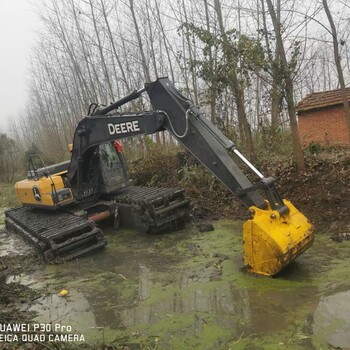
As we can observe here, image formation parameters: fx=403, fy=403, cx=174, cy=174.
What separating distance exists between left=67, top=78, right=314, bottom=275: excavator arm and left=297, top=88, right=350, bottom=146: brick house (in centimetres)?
1015

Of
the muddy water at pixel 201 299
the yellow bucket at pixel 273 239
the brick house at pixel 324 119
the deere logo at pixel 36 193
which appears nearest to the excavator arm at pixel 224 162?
the yellow bucket at pixel 273 239

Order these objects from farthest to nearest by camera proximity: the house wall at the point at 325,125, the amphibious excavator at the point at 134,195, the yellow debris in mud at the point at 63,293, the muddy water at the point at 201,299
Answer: the house wall at the point at 325,125, the yellow debris in mud at the point at 63,293, the amphibious excavator at the point at 134,195, the muddy water at the point at 201,299

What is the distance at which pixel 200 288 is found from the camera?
216 inches

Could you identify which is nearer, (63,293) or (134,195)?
(63,293)

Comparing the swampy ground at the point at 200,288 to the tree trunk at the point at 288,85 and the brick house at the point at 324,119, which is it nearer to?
the tree trunk at the point at 288,85

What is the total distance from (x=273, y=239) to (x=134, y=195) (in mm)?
4777

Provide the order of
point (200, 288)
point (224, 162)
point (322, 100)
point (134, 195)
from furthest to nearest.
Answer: point (322, 100)
point (134, 195)
point (224, 162)
point (200, 288)

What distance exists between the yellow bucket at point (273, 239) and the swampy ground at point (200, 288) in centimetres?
25

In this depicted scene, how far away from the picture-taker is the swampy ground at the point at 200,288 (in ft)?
13.9

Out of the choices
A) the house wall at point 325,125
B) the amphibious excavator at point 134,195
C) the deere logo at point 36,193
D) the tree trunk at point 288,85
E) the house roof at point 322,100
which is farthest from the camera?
the house roof at point 322,100

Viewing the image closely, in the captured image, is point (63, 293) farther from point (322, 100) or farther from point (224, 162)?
point (322, 100)

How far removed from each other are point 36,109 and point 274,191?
159ft

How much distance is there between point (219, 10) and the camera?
1385 centimetres

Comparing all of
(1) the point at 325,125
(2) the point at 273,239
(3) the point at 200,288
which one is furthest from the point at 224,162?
(1) the point at 325,125
